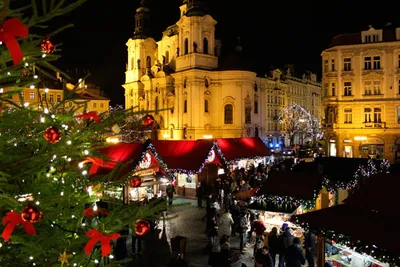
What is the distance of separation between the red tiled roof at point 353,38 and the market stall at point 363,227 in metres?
33.9

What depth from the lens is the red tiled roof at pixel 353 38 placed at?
3806 centimetres

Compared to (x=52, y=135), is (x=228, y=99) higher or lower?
higher

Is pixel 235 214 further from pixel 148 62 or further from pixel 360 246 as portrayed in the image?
pixel 148 62

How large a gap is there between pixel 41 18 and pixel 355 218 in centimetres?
750

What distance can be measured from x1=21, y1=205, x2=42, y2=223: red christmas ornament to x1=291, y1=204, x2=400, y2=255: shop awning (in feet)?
20.1

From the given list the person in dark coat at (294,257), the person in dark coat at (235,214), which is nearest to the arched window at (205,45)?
the person in dark coat at (235,214)

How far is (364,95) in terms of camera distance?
38594mm

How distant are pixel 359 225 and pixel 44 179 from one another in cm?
654

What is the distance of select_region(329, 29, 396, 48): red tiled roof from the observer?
38.1 meters

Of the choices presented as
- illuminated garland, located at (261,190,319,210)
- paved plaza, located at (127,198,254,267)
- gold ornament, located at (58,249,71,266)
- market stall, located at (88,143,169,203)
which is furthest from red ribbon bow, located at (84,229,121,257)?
market stall, located at (88,143,169,203)

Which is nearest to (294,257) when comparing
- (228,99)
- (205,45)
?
(228,99)

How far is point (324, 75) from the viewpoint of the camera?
40531 millimetres

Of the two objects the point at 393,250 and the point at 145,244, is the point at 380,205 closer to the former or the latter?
the point at 393,250

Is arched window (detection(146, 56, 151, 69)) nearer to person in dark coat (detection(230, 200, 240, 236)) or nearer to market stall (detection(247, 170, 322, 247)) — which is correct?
person in dark coat (detection(230, 200, 240, 236))
